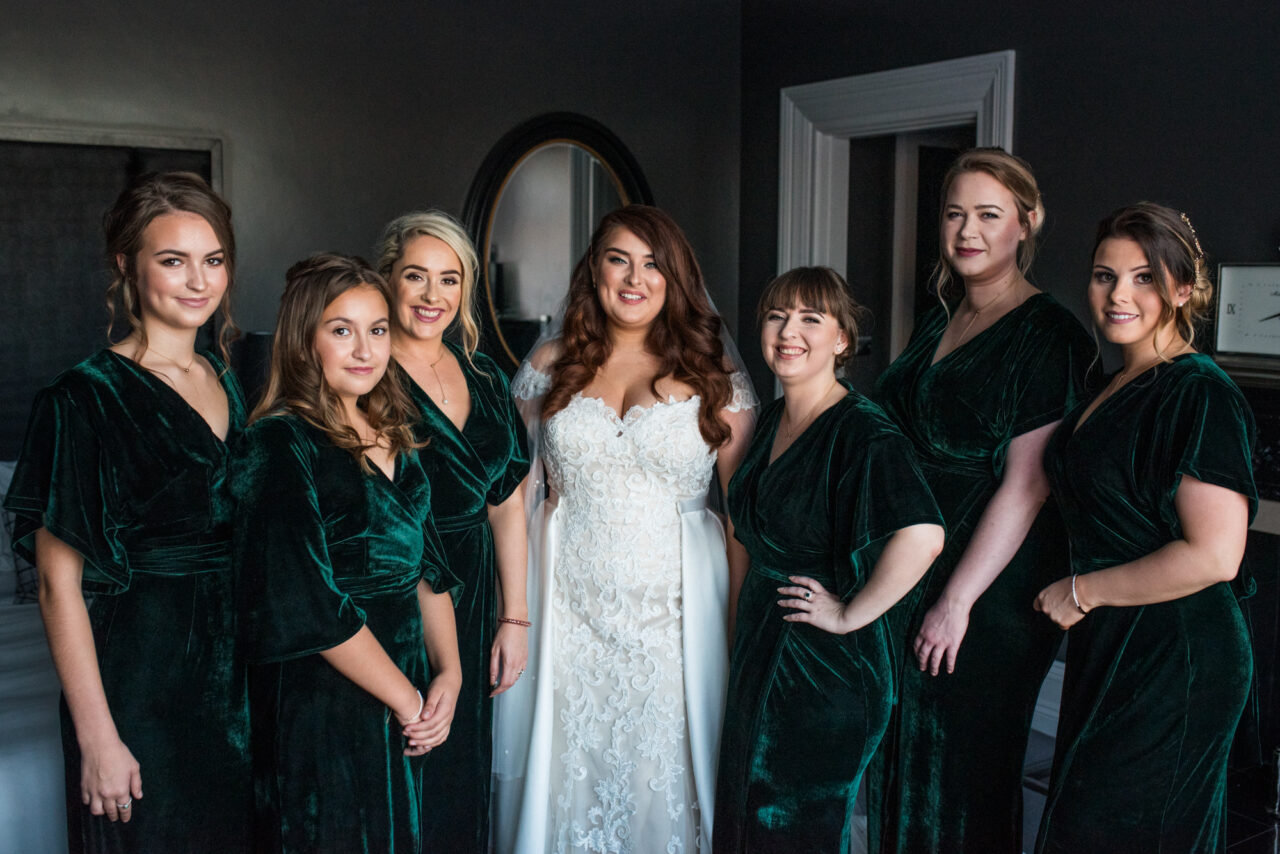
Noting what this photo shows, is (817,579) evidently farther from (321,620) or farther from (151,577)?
(151,577)

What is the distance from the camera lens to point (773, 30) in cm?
510

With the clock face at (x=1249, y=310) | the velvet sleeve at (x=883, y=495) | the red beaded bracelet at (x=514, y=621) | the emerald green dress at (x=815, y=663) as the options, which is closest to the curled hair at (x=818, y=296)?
the emerald green dress at (x=815, y=663)

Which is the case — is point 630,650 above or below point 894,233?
below

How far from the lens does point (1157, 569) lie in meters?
1.91

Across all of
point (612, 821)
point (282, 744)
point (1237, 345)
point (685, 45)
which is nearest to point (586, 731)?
point (612, 821)

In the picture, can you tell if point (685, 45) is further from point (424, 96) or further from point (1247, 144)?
point (1247, 144)

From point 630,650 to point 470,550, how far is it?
17.4 inches

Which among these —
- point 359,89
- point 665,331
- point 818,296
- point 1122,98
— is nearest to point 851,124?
point 1122,98

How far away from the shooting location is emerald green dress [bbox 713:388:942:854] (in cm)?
207

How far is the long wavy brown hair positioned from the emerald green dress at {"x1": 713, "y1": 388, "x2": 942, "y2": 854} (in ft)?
1.37

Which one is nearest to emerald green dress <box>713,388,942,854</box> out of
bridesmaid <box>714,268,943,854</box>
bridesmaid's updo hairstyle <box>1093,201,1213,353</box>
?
bridesmaid <box>714,268,943,854</box>

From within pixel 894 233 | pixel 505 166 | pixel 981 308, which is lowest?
pixel 981 308

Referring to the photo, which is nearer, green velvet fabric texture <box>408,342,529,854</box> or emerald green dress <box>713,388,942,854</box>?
emerald green dress <box>713,388,942,854</box>

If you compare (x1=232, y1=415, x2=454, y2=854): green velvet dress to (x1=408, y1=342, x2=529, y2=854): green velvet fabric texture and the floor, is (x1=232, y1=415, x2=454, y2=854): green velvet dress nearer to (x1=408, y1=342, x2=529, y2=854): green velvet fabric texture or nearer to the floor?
(x1=408, y1=342, x2=529, y2=854): green velvet fabric texture
